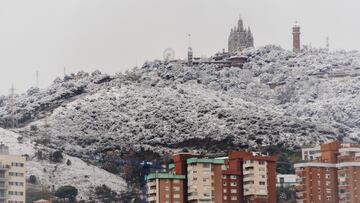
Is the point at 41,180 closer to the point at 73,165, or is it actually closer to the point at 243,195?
the point at 73,165

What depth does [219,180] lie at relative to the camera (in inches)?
3949

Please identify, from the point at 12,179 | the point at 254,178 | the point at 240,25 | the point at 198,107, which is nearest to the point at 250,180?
the point at 254,178

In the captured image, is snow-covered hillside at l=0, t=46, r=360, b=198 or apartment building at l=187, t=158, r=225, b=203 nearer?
apartment building at l=187, t=158, r=225, b=203

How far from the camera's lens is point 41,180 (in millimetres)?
117125

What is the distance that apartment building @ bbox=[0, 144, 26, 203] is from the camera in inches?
3866

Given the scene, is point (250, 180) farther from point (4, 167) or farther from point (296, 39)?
point (296, 39)

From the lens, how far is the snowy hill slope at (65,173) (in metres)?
118

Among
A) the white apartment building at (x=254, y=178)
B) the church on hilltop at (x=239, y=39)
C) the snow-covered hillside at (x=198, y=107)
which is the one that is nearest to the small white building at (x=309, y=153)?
the snow-covered hillside at (x=198, y=107)

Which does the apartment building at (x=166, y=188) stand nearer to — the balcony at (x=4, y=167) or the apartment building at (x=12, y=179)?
the apartment building at (x=12, y=179)

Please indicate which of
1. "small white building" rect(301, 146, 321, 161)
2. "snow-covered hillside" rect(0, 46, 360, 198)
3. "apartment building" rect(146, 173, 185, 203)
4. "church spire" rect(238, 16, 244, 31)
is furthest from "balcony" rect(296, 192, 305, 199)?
"church spire" rect(238, 16, 244, 31)

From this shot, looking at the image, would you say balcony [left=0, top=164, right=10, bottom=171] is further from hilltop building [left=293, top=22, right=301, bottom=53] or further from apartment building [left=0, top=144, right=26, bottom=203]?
hilltop building [left=293, top=22, right=301, bottom=53]

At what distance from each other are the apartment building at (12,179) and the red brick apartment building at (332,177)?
17.8 m

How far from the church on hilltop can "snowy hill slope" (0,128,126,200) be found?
150 ft

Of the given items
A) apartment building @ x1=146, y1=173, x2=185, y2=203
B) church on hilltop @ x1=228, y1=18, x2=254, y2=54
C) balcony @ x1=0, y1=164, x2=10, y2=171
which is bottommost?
apartment building @ x1=146, y1=173, x2=185, y2=203
